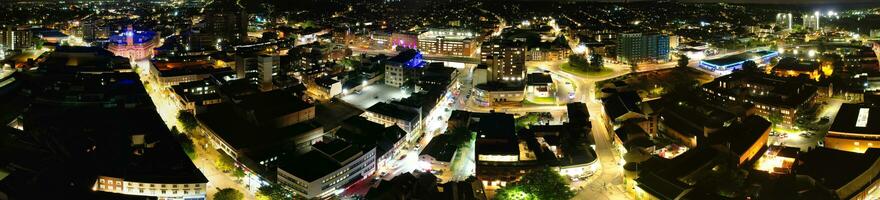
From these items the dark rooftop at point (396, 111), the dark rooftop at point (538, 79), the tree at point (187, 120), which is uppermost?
the dark rooftop at point (538, 79)

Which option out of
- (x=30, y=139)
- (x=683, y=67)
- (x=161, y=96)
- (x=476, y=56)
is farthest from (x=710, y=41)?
(x=30, y=139)

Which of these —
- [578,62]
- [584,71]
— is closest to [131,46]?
[578,62]

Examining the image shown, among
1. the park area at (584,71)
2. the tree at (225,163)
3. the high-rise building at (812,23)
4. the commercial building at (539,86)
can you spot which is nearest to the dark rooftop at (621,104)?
the commercial building at (539,86)

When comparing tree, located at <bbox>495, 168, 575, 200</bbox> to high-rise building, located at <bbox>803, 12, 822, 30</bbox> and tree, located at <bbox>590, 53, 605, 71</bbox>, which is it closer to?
tree, located at <bbox>590, 53, 605, 71</bbox>

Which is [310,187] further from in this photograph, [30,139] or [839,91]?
[839,91]

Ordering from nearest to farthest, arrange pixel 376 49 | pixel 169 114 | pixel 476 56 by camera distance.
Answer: pixel 169 114, pixel 476 56, pixel 376 49

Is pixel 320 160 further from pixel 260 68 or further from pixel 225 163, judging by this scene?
pixel 260 68

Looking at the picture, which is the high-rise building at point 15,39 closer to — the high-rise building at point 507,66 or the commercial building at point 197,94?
the commercial building at point 197,94
